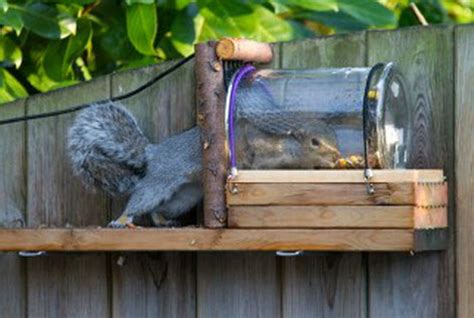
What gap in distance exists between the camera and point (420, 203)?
2.35 metres

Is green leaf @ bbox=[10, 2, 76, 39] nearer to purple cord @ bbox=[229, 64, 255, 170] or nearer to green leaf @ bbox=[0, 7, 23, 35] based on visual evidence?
green leaf @ bbox=[0, 7, 23, 35]

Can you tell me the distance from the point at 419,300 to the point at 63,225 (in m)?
0.69

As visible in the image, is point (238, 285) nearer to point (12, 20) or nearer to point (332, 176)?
point (332, 176)

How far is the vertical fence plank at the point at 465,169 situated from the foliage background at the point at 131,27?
0.41 m

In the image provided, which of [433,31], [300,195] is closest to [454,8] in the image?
[433,31]

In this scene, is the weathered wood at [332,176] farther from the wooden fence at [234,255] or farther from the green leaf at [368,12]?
the green leaf at [368,12]

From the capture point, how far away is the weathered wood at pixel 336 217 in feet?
7.69

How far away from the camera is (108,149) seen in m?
2.62

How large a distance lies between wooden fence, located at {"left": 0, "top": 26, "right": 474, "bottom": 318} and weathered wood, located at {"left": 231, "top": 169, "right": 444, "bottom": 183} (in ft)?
0.46

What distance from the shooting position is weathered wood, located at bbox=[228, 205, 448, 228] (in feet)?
7.69

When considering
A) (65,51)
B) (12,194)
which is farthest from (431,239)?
(65,51)

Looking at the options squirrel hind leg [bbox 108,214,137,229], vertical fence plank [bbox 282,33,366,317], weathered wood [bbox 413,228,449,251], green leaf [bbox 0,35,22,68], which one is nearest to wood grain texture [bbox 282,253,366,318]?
vertical fence plank [bbox 282,33,366,317]

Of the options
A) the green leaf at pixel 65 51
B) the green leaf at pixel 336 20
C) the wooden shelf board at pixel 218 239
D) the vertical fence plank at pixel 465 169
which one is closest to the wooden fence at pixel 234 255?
the vertical fence plank at pixel 465 169

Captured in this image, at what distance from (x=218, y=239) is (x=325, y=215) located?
184 millimetres
